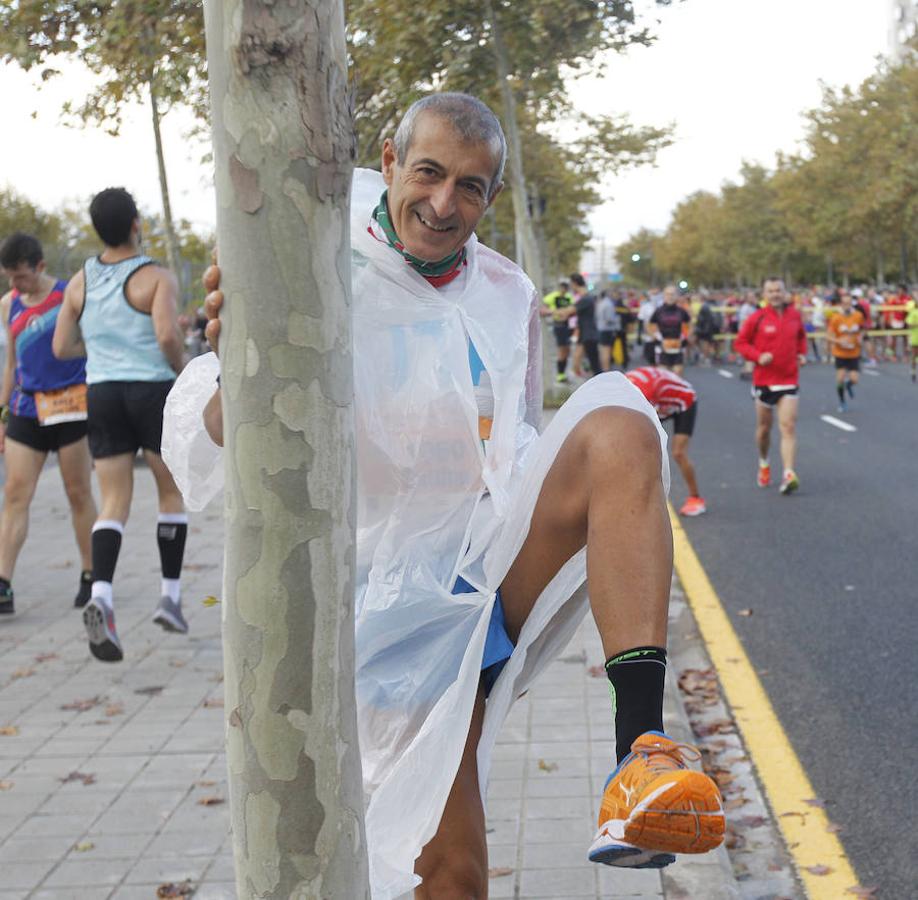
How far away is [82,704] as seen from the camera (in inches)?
228

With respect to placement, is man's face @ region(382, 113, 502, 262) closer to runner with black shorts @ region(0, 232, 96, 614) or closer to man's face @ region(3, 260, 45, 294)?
runner with black shorts @ region(0, 232, 96, 614)

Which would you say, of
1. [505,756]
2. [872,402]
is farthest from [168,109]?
[505,756]

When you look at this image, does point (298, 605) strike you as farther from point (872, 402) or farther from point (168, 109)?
point (872, 402)

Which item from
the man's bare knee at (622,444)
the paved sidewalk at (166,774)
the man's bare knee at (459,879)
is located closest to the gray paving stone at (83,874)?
the paved sidewalk at (166,774)

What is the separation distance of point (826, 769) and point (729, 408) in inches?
690

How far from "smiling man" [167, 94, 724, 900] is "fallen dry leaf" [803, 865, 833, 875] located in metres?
1.44

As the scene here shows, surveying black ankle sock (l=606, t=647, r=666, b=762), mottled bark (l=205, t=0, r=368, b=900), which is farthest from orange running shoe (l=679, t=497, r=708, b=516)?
mottled bark (l=205, t=0, r=368, b=900)

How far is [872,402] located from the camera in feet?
72.8

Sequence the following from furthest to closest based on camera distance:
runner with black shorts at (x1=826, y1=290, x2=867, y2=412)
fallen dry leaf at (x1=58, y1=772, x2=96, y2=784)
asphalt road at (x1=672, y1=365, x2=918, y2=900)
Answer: runner with black shorts at (x1=826, y1=290, x2=867, y2=412) → fallen dry leaf at (x1=58, y1=772, x2=96, y2=784) → asphalt road at (x1=672, y1=365, x2=918, y2=900)

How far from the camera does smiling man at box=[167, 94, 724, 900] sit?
2.88 m

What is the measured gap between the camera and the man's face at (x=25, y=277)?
7.51m

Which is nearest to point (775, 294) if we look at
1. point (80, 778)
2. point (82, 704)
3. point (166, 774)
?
point (82, 704)

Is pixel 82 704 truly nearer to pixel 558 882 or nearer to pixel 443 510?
pixel 558 882

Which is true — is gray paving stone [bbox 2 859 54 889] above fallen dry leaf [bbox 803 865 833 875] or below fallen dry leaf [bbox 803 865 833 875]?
above
